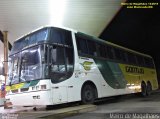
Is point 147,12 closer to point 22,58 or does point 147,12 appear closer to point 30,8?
point 30,8

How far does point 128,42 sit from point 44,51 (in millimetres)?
22548

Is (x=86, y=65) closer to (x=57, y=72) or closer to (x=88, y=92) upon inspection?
(x=88, y=92)

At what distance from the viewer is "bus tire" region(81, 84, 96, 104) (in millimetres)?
10770

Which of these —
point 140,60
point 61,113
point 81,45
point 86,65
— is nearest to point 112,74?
point 86,65

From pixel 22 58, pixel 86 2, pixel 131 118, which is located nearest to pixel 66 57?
pixel 22 58

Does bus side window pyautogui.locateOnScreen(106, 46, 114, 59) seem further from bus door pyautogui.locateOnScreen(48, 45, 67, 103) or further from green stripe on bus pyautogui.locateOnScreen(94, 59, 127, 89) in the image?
bus door pyautogui.locateOnScreen(48, 45, 67, 103)

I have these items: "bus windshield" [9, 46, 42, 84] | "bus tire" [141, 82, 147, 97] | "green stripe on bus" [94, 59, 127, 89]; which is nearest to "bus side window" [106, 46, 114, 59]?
"green stripe on bus" [94, 59, 127, 89]

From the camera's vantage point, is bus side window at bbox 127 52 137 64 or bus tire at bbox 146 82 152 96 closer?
bus side window at bbox 127 52 137 64

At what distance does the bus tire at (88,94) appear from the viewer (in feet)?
35.3

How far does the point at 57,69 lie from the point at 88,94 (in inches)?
85.3

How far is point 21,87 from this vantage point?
385 inches

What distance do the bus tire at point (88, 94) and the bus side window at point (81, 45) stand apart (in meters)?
1.42

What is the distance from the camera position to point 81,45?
A: 36.7ft

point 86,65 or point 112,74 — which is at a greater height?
point 86,65
